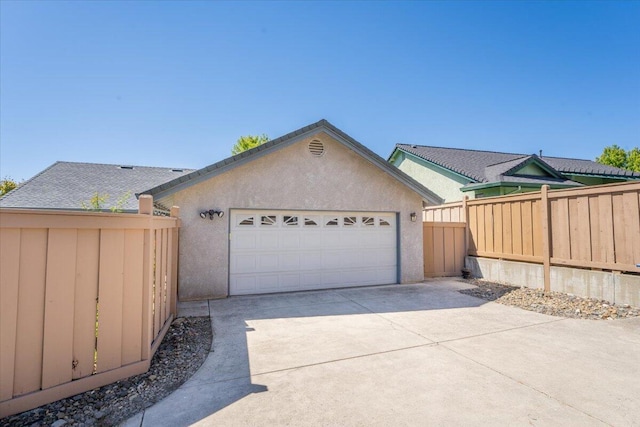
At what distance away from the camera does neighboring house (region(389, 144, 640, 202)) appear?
13445 millimetres

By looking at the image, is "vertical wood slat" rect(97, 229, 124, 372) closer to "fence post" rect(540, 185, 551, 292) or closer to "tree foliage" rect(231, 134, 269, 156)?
"fence post" rect(540, 185, 551, 292)

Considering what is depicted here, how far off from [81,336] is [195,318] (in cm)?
298

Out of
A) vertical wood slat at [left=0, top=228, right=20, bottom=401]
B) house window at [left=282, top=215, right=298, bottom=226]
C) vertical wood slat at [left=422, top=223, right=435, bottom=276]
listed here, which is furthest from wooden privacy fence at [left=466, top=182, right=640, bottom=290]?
vertical wood slat at [left=0, top=228, right=20, bottom=401]

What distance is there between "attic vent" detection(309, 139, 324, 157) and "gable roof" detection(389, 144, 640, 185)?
8615 millimetres

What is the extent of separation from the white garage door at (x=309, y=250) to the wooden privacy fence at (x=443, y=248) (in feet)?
5.61

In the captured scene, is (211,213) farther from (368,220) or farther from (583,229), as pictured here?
(583,229)

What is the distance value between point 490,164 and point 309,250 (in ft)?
43.2

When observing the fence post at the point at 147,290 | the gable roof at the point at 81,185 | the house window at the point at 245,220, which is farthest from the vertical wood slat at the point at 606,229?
the gable roof at the point at 81,185

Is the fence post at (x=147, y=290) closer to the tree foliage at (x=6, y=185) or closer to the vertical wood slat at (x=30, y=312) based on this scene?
the vertical wood slat at (x=30, y=312)

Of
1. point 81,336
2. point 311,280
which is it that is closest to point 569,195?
point 311,280

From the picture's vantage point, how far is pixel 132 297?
3605mm

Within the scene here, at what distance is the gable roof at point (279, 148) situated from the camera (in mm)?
7191

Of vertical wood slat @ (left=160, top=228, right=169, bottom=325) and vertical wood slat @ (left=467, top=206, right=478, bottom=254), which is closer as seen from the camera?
vertical wood slat @ (left=160, top=228, right=169, bottom=325)

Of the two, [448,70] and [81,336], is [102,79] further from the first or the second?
[448,70]
